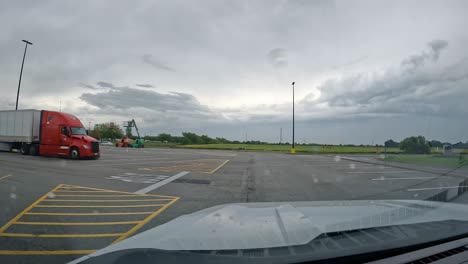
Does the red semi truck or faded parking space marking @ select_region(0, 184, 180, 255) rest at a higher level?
the red semi truck

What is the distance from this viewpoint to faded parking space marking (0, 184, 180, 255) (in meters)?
3.92

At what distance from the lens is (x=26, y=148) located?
790 inches

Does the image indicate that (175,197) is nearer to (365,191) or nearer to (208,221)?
(208,221)

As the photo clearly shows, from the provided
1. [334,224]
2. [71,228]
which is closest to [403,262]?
[334,224]

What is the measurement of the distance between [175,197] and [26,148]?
61.2 feet

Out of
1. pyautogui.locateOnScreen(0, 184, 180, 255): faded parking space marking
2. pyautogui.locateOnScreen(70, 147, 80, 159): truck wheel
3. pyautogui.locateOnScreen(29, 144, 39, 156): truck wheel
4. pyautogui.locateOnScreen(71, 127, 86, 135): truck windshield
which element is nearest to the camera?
pyautogui.locateOnScreen(0, 184, 180, 255): faded parking space marking

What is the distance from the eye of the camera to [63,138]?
1869 centimetres

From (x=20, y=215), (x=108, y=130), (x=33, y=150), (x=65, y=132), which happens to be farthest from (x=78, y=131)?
(x=108, y=130)

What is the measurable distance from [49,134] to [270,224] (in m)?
21.2

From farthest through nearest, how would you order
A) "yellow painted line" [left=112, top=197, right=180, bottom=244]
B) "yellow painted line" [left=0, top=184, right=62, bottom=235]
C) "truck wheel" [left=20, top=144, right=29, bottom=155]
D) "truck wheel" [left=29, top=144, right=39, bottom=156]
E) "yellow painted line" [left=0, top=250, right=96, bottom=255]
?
"truck wheel" [left=20, top=144, right=29, bottom=155], "truck wheel" [left=29, top=144, right=39, bottom=156], "yellow painted line" [left=0, top=184, right=62, bottom=235], "yellow painted line" [left=112, top=197, right=180, bottom=244], "yellow painted line" [left=0, top=250, right=96, bottom=255]

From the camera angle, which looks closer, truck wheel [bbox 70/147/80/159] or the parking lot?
the parking lot

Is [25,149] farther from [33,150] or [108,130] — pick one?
[108,130]

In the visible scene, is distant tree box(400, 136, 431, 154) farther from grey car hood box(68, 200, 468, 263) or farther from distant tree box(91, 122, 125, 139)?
distant tree box(91, 122, 125, 139)

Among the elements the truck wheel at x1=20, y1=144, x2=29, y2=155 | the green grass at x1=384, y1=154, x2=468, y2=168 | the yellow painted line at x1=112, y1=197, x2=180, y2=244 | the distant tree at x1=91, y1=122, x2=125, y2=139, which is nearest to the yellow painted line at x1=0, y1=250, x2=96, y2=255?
the yellow painted line at x1=112, y1=197, x2=180, y2=244
